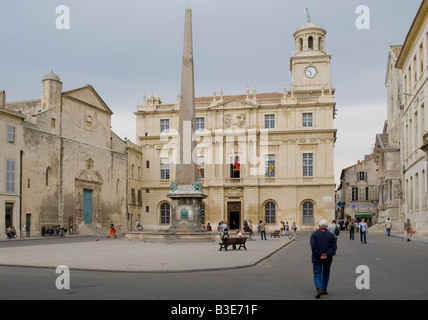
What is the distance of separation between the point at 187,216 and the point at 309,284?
1730 centimetres

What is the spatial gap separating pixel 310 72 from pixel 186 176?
124 feet

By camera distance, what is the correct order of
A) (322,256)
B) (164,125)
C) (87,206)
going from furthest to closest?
(164,125), (87,206), (322,256)

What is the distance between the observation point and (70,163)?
4275 centimetres

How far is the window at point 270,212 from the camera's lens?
55906 millimetres

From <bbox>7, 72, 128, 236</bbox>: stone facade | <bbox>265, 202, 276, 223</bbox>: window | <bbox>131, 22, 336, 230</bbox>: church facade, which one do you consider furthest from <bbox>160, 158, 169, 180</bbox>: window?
<bbox>265, 202, 276, 223</bbox>: window

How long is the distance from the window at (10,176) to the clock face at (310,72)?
123ft

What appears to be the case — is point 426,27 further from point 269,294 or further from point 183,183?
point 269,294

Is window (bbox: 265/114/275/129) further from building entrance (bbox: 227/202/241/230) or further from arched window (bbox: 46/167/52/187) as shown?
arched window (bbox: 46/167/52/187)

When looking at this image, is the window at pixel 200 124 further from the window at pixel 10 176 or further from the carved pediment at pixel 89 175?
the window at pixel 10 176

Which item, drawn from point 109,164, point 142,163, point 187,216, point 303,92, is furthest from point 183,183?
point 303,92

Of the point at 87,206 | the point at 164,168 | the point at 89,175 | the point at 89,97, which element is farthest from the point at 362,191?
the point at 89,97

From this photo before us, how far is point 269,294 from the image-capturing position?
9.28 metres

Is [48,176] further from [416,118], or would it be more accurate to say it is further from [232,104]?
[416,118]

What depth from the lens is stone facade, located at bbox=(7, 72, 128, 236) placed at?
126 feet
